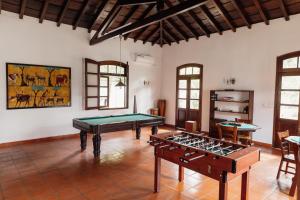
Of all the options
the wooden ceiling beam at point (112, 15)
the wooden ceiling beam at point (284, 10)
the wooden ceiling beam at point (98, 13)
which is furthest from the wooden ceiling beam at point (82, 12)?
the wooden ceiling beam at point (284, 10)

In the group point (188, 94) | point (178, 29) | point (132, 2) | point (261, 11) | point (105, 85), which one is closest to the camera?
point (132, 2)

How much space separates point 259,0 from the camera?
5.51m

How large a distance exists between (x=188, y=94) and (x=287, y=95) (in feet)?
11.5

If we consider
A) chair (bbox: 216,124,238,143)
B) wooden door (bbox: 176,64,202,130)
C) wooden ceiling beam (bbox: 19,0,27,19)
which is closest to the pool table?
chair (bbox: 216,124,238,143)

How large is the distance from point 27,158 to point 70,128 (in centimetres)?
216

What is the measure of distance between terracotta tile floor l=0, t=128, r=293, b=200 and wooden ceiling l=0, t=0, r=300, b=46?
3.41 m

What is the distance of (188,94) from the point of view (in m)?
8.55

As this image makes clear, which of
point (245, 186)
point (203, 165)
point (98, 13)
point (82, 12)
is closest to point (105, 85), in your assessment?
point (98, 13)

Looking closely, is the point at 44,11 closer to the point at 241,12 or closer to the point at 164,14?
the point at 164,14

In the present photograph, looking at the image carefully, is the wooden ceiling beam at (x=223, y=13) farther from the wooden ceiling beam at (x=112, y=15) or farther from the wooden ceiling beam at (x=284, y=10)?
the wooden ceiling beam at (x=112, y=15)

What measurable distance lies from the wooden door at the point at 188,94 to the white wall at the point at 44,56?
256cm

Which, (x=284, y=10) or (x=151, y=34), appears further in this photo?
(x=151, y=34)

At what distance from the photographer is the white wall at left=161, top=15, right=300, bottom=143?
19.6 ft

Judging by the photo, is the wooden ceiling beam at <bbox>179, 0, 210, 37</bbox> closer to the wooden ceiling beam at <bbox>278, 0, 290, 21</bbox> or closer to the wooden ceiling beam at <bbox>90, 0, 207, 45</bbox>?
the wooden ceiling beam at <bbox>90, 0, 207, 45</bbox>
